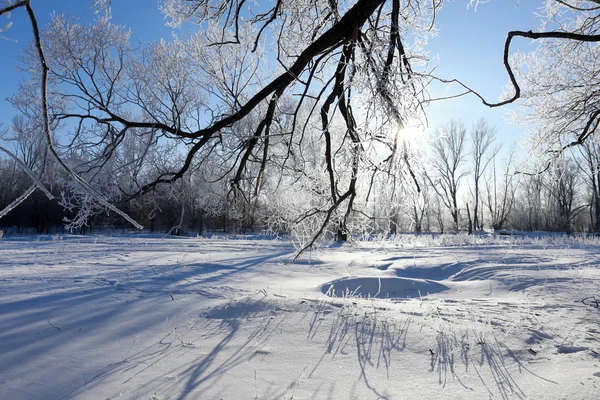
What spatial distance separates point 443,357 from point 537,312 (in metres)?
1.38

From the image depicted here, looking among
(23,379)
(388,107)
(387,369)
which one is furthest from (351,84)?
(23,379)

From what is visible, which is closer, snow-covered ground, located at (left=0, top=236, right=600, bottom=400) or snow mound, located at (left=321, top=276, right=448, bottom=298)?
snow-covered ground, located at (left=0, top=236, right=600, bottom=400)

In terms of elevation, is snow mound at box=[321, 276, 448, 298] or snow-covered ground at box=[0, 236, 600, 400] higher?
snow-covered ground at box=[0, 236, 600, 400]

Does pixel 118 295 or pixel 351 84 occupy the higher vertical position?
pixel 351 84

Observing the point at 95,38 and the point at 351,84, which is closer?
the point at 351,84

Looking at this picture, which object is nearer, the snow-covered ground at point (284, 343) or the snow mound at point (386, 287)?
the snow-covered ground at point (284, 343)

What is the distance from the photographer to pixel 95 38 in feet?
41.6

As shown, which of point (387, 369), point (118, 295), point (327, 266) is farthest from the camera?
point (327, 266)

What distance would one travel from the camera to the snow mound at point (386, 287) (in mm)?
4176

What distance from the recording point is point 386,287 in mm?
4422

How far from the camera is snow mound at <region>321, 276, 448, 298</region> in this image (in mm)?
4176

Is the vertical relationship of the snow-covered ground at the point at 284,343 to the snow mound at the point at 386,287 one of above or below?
above

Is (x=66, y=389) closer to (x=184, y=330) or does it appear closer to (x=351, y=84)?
(x=184, y=330)

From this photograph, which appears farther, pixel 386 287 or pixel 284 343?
pixel 386 287
